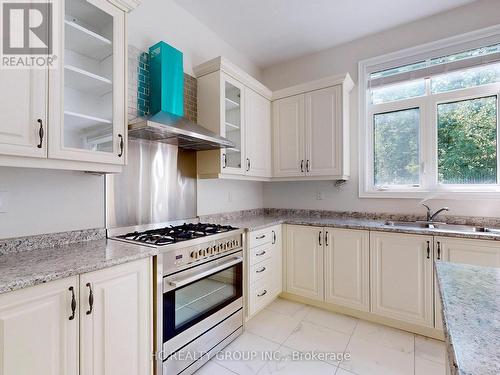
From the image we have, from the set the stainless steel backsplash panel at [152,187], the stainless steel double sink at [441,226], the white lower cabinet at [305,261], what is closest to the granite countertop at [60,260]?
the stainless steel backsplash panel at [152,187]

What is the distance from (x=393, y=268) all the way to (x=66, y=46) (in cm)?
295

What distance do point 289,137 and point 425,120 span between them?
4.80 ft

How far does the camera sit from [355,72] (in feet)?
9.67

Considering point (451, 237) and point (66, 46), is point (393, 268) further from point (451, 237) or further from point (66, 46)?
point (66, 46)

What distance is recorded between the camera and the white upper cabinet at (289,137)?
295 centimetres

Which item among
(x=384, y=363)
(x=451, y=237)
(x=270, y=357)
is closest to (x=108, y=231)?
(x=270, y=357)

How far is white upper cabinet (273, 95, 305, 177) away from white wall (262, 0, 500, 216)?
0.39 m

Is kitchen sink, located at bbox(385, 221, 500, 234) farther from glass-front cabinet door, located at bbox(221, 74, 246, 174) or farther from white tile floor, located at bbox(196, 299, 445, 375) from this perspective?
glass-front cabinet door, located at bbox(221, 74, 246, 174)

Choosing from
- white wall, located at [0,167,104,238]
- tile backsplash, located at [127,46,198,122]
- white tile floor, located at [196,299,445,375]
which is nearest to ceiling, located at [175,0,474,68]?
tile backsplash, located at [127,46,198,122]

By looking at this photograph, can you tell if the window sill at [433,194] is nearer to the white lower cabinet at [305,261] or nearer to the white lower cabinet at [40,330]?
the white lower cabinet at [305,261]

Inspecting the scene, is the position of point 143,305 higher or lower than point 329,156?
lower

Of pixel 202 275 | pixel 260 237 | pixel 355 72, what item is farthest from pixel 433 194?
pixel 202 275

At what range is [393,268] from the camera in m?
2.23

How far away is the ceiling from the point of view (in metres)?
2.34
